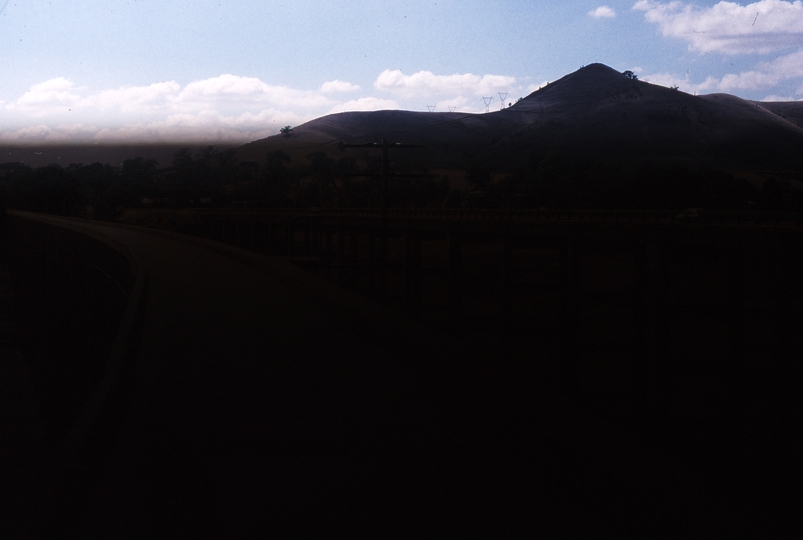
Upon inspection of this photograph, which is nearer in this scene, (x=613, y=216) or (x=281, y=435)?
(x=281, y=435)

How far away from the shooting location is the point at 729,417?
9797mm

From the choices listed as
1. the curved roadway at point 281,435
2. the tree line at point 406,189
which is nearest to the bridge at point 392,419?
the curved roadway at point 281,435

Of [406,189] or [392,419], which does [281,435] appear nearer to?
[392,419]

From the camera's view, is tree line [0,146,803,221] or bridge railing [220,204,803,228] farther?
tree line [0,146,803,221]

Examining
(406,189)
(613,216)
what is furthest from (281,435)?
(406,189)

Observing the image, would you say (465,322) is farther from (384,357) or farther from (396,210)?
(396,210)

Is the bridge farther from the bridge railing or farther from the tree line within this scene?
the tree line

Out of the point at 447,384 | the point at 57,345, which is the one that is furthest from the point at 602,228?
the point at 57,345

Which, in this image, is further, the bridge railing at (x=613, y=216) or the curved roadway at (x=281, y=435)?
the bridge railing at (x=613, y=216)

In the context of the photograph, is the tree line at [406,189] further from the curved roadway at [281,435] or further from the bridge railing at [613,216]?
the curved roadway at [281,435]

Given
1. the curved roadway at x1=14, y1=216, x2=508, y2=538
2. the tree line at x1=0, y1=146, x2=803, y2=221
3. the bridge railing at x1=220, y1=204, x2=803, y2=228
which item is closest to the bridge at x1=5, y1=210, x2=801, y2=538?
the curved roadway at x1=14, y1=216, x2=508, y2=538

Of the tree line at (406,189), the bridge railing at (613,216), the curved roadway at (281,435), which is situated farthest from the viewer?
the tree line at (406,189)

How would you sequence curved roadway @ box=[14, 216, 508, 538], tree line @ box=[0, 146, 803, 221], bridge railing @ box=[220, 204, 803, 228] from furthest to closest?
tree line @ box=[0, 146, 803, 221] < bridge railing @ box=[220, 204, 803, 228] < curved roadway @ box=[14, 216, 508, 538]

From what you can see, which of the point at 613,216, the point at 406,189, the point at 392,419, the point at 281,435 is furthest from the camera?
the point at 406,189
